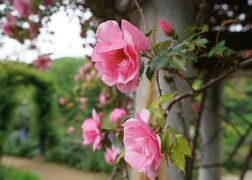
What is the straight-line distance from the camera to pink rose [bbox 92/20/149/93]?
0.54 meters

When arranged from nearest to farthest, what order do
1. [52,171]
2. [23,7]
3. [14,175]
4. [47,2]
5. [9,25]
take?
[47,2]
[23,7]
[9,25]
[14,175]
[52,171]

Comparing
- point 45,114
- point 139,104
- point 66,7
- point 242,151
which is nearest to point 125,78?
point 139,104

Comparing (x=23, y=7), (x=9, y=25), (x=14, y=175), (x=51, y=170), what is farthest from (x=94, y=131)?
(x=51, y=170)

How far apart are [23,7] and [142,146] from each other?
35.2 inches

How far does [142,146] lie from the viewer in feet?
1.79

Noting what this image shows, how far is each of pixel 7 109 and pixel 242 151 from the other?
14.1ft

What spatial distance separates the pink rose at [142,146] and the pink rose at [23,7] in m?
0.82

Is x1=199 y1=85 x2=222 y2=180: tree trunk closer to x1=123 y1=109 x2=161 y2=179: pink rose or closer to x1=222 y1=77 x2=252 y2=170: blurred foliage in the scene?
x1=222 y1=77 x2=252 y2=170: blurred foliage

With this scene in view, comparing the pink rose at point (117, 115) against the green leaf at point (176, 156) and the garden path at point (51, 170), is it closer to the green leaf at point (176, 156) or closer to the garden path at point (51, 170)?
the green leaf at point (176, 156)

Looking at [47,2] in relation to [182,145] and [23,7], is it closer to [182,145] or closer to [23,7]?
[23,7]

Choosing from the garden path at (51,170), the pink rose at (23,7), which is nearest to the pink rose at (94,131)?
the pink rose at (23,7)

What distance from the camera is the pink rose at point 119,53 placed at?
540 millimetres

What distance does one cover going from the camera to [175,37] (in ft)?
2.46

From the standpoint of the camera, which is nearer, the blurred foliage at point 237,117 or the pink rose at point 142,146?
the pink rose at point 142,146
